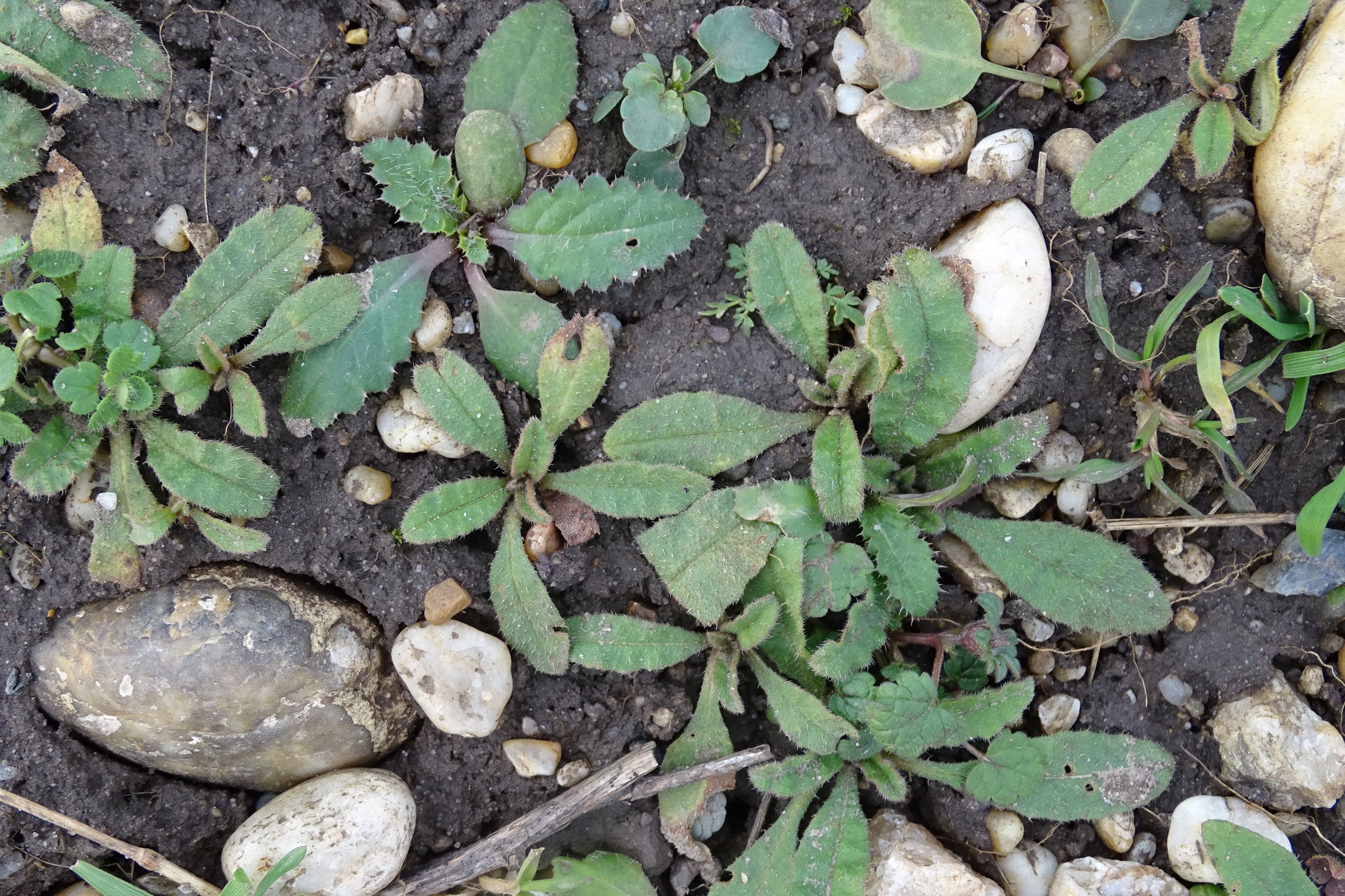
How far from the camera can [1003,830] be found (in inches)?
106

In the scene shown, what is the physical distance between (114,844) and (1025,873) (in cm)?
259

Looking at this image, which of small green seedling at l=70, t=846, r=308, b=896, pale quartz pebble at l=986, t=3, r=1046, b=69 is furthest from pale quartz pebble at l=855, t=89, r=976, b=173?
small green seedling at l=70, t=846, r=308, b=896

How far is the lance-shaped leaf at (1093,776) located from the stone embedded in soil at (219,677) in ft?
6.38

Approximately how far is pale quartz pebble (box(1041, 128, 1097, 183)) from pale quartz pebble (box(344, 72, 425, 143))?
1868 mm

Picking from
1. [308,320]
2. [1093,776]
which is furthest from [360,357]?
[1093,776]

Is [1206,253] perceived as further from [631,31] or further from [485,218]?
[485,218]

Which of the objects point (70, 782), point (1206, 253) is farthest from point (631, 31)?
point (70, 782)

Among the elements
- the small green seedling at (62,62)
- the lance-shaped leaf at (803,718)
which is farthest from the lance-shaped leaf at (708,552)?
the small green seedling at (62,62)

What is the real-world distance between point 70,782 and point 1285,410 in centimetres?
363

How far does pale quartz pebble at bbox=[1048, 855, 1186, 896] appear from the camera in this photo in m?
2.63

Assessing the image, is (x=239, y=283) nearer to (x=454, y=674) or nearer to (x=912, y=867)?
(x=454, y=674)

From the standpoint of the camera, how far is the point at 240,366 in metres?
2.63

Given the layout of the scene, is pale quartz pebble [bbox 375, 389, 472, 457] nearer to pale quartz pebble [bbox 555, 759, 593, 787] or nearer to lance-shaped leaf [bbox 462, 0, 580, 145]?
lance-shaped leaf [bbox 462, 0, 580, 145]

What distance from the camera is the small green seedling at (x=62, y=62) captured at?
8.26 feet
